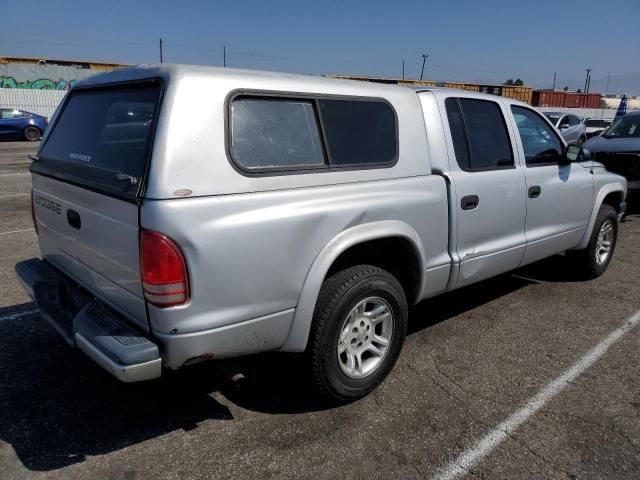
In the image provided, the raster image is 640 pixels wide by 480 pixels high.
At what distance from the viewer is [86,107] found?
325 cm

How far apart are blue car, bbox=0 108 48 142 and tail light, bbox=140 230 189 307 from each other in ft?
67.7

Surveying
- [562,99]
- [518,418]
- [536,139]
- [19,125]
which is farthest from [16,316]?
[562,99]

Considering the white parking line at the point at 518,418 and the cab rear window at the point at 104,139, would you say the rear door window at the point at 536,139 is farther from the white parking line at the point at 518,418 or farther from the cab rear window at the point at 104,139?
the cab rear window at the point at 104,139

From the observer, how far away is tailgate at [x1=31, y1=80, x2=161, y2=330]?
246 centimetres

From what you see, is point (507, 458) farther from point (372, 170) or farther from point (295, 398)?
point (372, 170)

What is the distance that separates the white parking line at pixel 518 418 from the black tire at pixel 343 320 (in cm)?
70

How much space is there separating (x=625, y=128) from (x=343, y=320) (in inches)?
354

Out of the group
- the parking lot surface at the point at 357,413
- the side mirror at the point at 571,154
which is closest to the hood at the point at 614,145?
the side mirror at the point at 571,154

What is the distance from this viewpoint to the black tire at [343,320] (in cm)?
289

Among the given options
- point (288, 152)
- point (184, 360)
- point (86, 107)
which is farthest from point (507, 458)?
point (86, 107)

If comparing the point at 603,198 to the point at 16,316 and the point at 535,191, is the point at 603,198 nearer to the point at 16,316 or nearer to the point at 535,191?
the point at 535,191

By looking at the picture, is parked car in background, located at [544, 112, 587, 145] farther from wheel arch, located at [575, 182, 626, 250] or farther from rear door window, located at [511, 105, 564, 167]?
rear door window, located at [511, 105, 564, 167]

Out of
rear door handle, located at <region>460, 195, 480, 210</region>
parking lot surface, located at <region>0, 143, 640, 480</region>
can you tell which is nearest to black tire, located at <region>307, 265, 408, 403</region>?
parking lot surface, located at <region>0, 143, 640, 480</region>

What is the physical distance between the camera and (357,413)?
3109 mm
